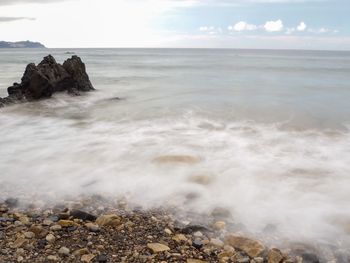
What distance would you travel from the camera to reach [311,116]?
14500 mm

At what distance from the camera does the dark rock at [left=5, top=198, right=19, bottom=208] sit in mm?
5711

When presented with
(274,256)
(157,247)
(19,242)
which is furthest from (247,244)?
(19,242)

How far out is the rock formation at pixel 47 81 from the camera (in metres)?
16.9

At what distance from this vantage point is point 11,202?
580 centimetres

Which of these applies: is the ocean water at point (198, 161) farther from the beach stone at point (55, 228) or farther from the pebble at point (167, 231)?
the beach stone at point (55, 228)

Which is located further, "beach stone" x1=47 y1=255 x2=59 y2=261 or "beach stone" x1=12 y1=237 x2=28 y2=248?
"beach stone" x1=12 y1=237 x2=28 y2=248

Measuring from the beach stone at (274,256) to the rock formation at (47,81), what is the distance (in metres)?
14.1

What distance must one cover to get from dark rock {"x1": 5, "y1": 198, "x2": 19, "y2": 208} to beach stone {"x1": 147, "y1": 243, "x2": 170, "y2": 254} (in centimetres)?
251

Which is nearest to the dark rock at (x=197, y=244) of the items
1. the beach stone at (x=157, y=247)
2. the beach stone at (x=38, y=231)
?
the beach stone at (x=157, y=247)

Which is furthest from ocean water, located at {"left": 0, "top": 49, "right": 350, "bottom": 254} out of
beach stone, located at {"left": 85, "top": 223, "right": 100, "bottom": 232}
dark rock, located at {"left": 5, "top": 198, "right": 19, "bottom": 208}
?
beach stone, located at {"left": 85, "top": 223, "right": 100, "bottom": 232}

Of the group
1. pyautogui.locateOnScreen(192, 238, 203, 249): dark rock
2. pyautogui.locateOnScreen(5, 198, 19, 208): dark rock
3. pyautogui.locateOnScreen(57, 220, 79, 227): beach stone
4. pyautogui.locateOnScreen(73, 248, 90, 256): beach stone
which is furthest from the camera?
pyautogui.locateOnScreen(5, 198, 19, 208): dark rock

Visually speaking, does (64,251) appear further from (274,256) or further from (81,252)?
(274,256)

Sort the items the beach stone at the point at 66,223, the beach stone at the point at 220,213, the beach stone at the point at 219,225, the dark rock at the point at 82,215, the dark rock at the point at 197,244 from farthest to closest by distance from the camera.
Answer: the beach stone at the point at 220,213 → the dark rock at the point at 82,215 → the beach stone at the point at 219,225 → the beach stone at the point at 66,223 → the dark rock at the point at 197,244

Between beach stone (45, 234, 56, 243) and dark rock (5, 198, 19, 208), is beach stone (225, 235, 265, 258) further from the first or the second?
dark rock (5, 198, 19, 208)
